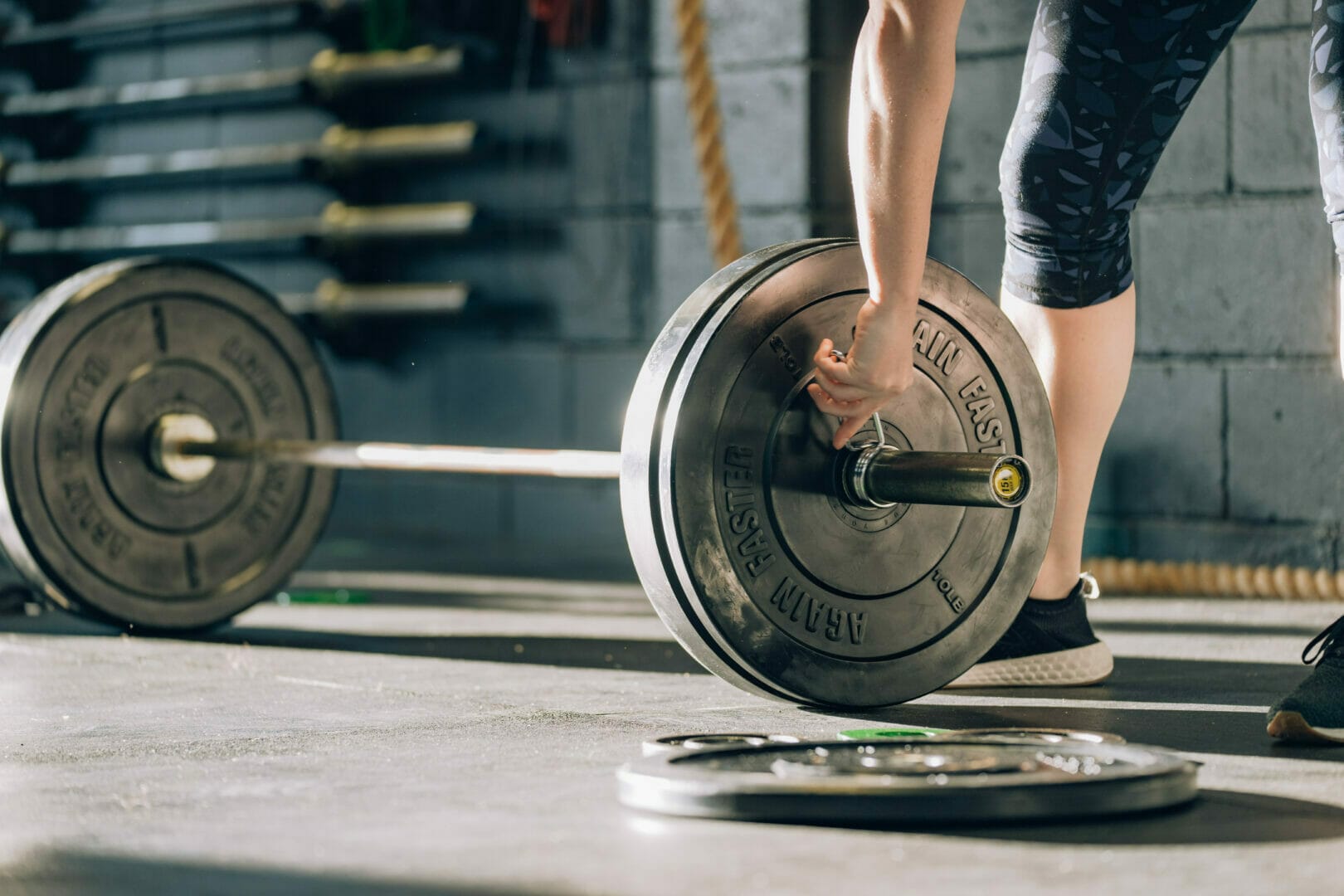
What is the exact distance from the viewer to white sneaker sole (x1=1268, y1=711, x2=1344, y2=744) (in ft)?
5.50

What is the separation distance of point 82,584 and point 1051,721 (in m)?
1.50

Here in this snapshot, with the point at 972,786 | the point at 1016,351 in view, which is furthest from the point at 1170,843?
the point at 1016,351

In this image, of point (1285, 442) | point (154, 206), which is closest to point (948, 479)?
point (1285, 442)

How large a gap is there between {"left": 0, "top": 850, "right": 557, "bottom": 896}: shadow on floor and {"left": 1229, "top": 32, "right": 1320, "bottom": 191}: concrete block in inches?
102

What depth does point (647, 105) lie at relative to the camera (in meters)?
4.34

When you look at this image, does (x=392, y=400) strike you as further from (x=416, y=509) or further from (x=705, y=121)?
Result: (x=705, y=121)

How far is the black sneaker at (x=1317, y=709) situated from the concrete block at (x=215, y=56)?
13.3 feet

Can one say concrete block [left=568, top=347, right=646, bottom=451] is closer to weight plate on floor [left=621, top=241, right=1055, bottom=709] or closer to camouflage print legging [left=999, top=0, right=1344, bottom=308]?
camouflage print legging [left=999, top=0, right=1344, bottom=308]

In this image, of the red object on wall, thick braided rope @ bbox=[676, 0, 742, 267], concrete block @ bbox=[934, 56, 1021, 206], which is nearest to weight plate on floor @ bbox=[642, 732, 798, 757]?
thick braided rope @ bbox=[676, 0, 742, 267]

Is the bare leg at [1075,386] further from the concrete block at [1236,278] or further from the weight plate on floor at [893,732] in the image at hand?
the concrete block at [1236,278]

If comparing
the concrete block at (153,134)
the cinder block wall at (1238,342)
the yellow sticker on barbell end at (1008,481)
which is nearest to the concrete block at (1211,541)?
the cinder block wall at (1238,342)

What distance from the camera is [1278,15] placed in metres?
3.33

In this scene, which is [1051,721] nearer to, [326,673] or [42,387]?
[326,673]

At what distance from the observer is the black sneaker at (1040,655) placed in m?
2.11
